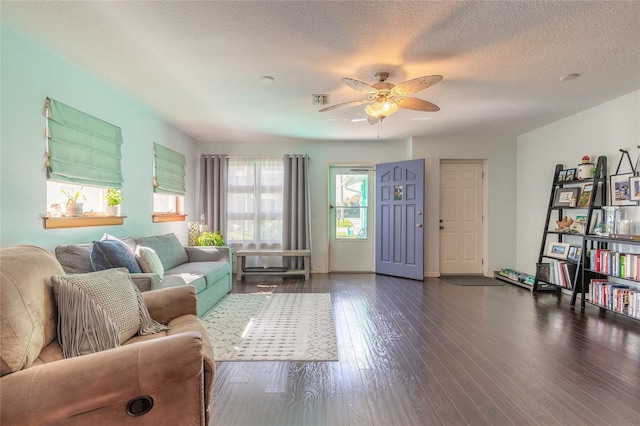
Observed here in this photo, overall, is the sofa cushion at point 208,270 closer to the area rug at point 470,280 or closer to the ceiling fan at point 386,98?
the ceiling fan at point 386,98

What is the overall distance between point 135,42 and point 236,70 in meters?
0.79

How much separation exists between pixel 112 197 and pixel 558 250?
5.57 meters

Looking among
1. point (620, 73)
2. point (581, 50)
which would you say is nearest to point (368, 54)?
point (581, 50)

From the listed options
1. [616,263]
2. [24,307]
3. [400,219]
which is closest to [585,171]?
[616,263]

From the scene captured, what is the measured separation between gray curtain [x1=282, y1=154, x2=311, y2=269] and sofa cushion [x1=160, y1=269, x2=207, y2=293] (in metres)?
2.33

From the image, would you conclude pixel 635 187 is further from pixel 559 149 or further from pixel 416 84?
pixel 416 84

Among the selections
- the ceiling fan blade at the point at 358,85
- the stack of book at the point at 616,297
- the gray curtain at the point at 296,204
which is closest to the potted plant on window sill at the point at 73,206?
the ceiling fan blade at the point at 358,85

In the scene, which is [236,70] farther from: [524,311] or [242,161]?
[524,311]

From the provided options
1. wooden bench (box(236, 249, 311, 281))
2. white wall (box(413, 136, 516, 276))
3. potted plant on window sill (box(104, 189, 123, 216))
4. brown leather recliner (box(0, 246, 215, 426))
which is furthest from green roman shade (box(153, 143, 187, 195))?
white wall (box(413, 136, 516, 276))

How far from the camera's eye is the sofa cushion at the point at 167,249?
3.52 m

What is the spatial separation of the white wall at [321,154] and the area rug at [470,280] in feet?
6.96

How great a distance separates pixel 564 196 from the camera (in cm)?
419

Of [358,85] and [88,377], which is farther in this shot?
[358,85]

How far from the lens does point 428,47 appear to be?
2381mm
